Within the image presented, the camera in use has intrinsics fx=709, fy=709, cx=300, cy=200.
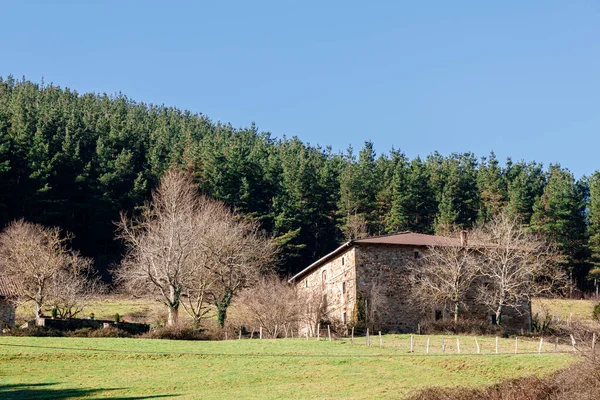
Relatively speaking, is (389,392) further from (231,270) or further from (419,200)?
(419,200)

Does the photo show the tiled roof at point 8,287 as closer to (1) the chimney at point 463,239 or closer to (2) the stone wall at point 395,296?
(2) the stone wall at point 395,296

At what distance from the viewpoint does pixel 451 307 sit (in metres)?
49.2

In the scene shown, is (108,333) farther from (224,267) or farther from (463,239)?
(463,239)

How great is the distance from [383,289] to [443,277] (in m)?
4.73

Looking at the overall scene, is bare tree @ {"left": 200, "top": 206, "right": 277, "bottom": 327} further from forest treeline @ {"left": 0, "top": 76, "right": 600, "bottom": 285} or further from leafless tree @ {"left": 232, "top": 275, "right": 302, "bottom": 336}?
forest treeline @ {"left": 0, "top": 76, "right": 600, "bottom": 285}

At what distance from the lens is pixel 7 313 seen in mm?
46562

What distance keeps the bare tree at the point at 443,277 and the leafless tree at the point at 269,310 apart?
8408 mm

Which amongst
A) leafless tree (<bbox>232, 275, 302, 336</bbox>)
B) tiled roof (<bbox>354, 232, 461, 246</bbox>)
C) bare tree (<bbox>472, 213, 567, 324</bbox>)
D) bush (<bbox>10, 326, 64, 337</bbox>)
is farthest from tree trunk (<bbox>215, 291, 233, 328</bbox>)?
bare tree (<bbox>472, 213, 567, 324</bbox>)

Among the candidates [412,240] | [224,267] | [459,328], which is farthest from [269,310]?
[412,240]

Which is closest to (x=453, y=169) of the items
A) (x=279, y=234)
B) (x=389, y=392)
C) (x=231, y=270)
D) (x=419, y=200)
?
(x=419, y=200)

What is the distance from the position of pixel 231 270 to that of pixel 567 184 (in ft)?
160

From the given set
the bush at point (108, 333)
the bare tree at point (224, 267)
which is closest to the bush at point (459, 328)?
the bare tree at point (224, 267)

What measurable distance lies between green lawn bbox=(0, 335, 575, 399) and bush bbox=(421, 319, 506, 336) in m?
9.86

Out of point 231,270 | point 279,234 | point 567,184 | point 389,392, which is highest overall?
point 567,184
